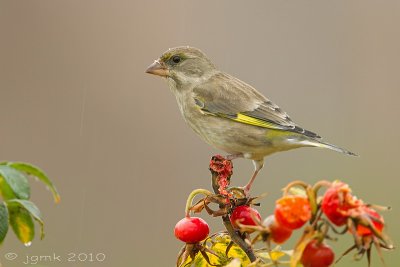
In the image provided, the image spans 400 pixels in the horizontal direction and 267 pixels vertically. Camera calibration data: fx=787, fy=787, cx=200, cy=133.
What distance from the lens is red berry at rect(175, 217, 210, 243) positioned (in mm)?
2098

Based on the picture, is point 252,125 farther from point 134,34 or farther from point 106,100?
point 134,34

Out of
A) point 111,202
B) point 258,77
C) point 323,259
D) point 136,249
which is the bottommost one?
point 323,259

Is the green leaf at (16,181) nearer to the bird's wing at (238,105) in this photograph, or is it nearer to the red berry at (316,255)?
the red berry at (316,255)

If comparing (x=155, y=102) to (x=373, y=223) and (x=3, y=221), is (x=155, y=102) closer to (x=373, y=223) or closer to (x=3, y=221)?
(x=3, y=221)

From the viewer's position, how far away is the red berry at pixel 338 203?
5.11ft

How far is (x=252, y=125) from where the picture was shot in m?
4.23

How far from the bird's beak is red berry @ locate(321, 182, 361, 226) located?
272cm

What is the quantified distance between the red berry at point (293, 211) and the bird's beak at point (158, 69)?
2671mm

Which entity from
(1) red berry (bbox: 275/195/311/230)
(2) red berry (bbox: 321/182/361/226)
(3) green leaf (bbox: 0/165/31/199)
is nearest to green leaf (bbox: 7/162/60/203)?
(3) green leaf (bbox: 0/165/31/199)

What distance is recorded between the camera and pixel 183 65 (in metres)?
4.43

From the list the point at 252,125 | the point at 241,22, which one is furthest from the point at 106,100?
the point at 252,125

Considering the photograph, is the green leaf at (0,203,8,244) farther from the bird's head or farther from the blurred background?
the blurred background

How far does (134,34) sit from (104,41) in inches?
19.7

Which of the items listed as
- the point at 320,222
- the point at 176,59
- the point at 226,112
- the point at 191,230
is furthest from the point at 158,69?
the point at 320,222
